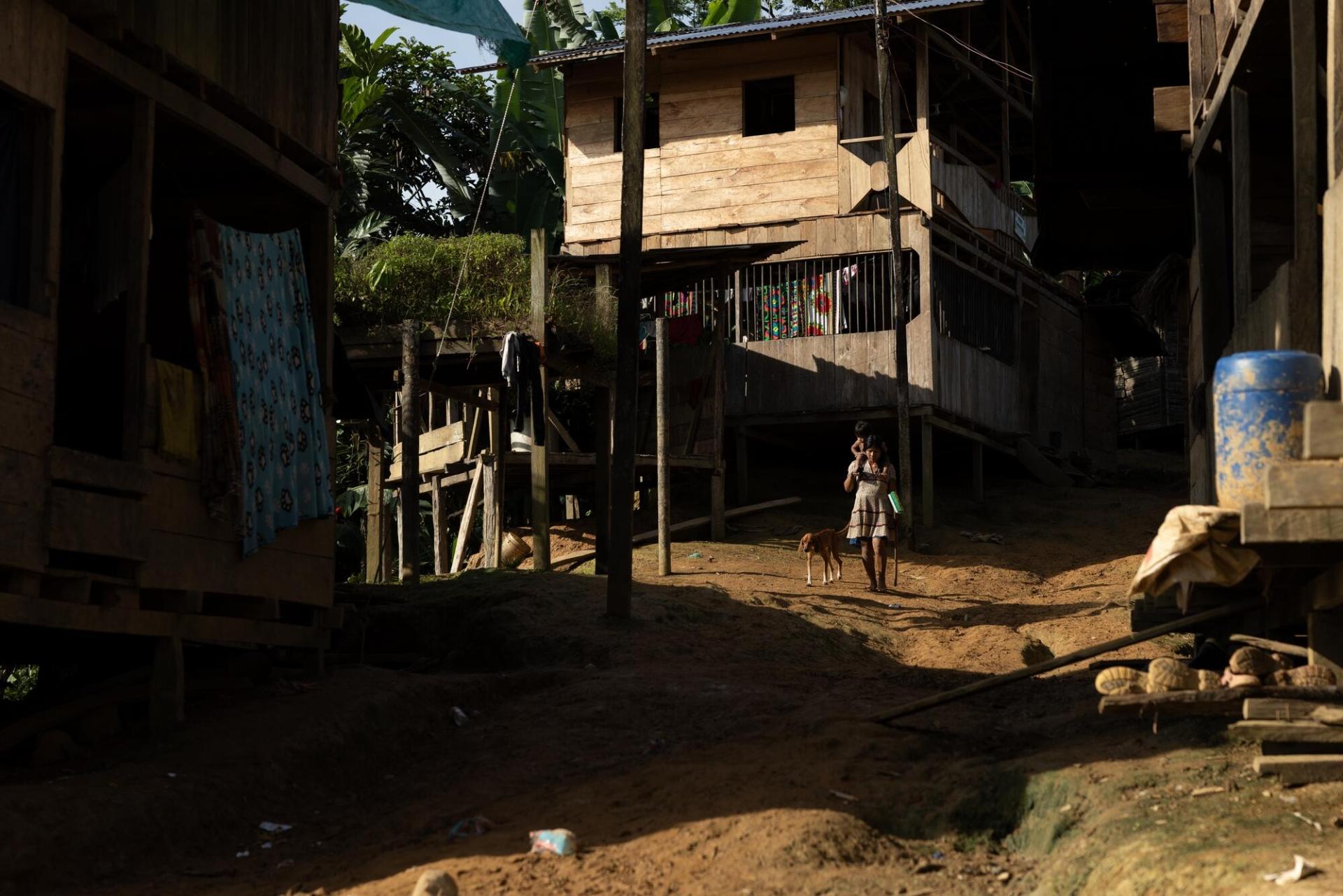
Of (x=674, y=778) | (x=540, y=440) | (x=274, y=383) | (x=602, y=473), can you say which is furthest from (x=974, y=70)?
(x=674, y=778)

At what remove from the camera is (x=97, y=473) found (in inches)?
365

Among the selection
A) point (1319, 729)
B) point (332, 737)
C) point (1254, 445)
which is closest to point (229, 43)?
point (332, 737)

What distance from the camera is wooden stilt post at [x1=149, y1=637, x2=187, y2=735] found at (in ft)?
33.1

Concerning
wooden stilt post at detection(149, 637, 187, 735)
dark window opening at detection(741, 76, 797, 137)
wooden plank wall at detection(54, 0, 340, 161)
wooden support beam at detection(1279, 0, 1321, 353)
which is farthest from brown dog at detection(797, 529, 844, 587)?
wooden support beam at detection(1279, 0, 1321, 353)

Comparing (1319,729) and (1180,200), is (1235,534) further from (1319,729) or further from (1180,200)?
(1180,200)

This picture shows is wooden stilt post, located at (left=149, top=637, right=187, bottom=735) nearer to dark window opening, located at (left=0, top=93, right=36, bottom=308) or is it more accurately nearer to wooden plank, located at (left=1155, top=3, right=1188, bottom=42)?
dark window opening, located at (left=0, top=93, right=36, bottom=308)

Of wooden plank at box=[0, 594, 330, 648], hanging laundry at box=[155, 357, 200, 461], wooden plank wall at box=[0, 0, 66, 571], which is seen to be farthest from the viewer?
hanging laundry at box=[155, 357, 200, 461]

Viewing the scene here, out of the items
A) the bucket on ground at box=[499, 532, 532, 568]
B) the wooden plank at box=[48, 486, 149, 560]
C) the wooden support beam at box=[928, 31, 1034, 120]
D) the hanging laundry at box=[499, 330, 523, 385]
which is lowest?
the bucket on ground at box=[499, 532, 532, 568]

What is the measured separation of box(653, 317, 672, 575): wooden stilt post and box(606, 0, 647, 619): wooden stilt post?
8.95 feet

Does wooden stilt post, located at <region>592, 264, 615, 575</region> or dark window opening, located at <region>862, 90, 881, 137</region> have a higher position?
dark window opening, located at <region>862, 90, 881, 137</region>

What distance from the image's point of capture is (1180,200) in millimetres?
13555

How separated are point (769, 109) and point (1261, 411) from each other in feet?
62.6

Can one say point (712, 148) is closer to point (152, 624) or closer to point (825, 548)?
point (825, 548)

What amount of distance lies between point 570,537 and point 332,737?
424 inches
